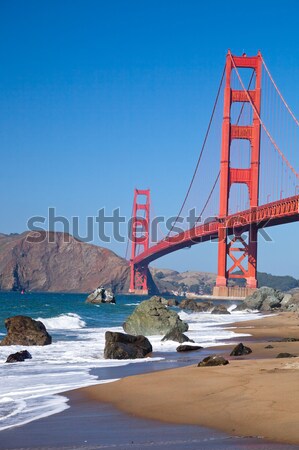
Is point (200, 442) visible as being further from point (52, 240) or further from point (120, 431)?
point (52, 240)

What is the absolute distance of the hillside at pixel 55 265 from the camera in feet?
486

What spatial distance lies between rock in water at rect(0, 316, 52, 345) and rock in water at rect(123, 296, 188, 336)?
3987 millimetres

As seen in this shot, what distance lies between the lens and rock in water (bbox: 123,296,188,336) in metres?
21.3

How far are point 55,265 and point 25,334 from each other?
457 feet

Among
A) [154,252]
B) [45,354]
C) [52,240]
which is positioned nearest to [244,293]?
[154,252]

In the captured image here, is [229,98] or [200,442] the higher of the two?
[229,98]

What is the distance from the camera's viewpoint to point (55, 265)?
156m

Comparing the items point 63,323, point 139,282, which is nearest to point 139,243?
point 139,282

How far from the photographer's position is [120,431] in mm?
6352

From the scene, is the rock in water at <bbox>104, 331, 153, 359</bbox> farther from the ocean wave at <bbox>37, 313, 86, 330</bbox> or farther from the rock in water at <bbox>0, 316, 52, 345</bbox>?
the ocean wave at <bbox>37, 313, 86, 330</bbox>

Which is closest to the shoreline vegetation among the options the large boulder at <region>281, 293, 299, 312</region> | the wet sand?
the wet sand

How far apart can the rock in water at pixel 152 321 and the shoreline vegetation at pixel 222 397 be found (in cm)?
1026

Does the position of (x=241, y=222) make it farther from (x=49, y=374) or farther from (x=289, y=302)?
(x=49, y=374)

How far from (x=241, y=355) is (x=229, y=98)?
54.1m
